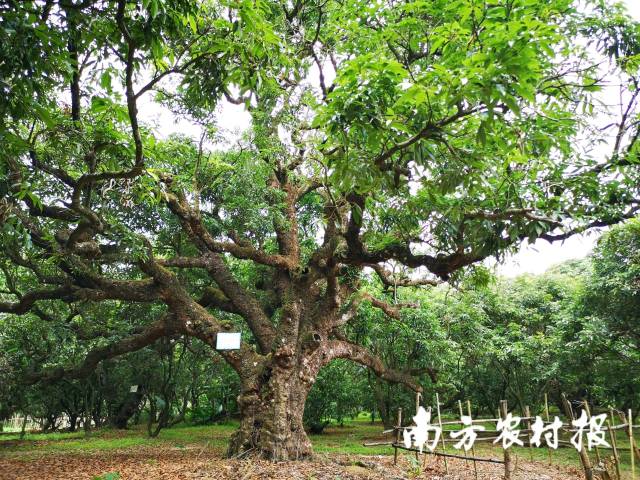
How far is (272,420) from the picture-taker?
23.1 feet

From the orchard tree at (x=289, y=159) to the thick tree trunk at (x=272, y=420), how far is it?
3 cm

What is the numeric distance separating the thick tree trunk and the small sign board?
2.02 ft

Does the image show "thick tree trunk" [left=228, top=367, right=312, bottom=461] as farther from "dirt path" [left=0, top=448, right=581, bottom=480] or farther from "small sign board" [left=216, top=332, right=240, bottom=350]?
"small sign board" [left=216, top=332, right=240, bottom=350]

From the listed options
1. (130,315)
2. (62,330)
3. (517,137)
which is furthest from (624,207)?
(130,315)

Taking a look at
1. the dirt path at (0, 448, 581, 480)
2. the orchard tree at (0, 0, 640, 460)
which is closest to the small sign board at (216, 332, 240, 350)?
the orchard tree at (0, 0, 640, 460)

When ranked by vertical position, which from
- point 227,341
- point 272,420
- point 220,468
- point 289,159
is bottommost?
point 220,468

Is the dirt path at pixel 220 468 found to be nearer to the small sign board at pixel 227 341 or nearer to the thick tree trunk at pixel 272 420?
the thick tree trunk at pixel 272 420

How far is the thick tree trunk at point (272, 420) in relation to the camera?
693 centimetres

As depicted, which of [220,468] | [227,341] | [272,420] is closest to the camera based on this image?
[220,468]

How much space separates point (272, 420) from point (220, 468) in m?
1.12

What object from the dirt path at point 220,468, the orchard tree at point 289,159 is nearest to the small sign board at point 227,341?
the orchard tree at point 289,159

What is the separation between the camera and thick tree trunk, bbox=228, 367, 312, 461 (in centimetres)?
693

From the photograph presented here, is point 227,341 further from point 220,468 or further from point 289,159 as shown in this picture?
point 289,159

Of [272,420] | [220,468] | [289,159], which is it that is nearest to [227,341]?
[272,420]
